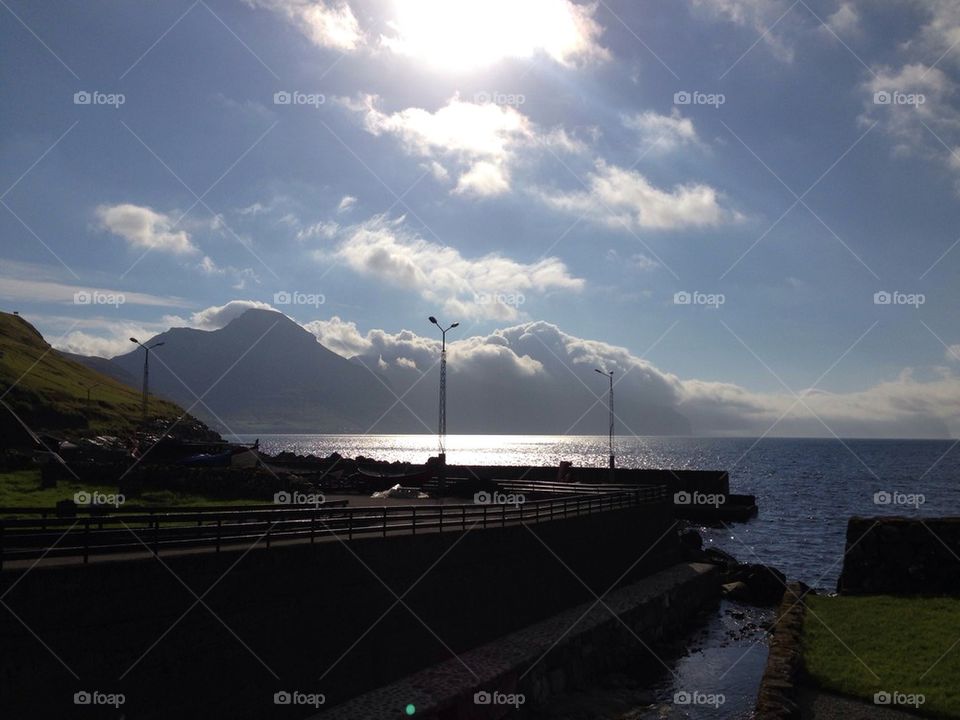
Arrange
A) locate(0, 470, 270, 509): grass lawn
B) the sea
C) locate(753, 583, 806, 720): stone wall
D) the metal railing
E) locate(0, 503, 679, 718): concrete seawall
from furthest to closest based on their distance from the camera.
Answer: locate(0, 470, 270, 509): grass lawn → the sea → locate(753, 583, 806, 720): stone wall → the metal railing → locate(0, 503, 679, 718): concrete seawall

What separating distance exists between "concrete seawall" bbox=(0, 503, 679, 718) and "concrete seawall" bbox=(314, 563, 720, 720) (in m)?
0.59

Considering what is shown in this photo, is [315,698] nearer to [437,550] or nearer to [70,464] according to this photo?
[437,550]

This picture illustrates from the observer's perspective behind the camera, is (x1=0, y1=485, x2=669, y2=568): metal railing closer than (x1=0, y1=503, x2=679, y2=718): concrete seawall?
No

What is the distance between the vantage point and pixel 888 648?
70.7ft

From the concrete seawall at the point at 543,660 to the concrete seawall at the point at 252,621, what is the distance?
589 mm

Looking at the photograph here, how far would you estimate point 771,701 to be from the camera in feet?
58.0

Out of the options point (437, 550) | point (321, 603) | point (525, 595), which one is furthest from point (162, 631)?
point (525, 595)

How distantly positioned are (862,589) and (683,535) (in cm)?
1916

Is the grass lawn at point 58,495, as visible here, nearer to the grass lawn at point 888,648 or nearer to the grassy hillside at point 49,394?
the grass lawn at point 888,648

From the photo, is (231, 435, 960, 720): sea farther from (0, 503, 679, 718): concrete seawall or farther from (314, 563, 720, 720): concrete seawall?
(0, 503, 679, 718): concrete seawall

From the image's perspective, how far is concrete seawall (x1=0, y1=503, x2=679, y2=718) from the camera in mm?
11203

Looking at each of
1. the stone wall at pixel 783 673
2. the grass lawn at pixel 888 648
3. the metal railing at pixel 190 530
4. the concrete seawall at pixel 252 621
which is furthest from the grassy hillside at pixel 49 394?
the grass lawn at pixel 888 648

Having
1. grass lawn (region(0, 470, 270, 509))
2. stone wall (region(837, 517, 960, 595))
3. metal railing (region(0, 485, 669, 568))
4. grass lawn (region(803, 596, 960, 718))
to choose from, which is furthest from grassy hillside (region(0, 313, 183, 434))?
stone wall (region(837, 517, 960, 595))

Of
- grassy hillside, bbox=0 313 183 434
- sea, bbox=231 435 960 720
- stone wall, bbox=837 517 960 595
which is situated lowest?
sea, bbox=231 435 960 720
